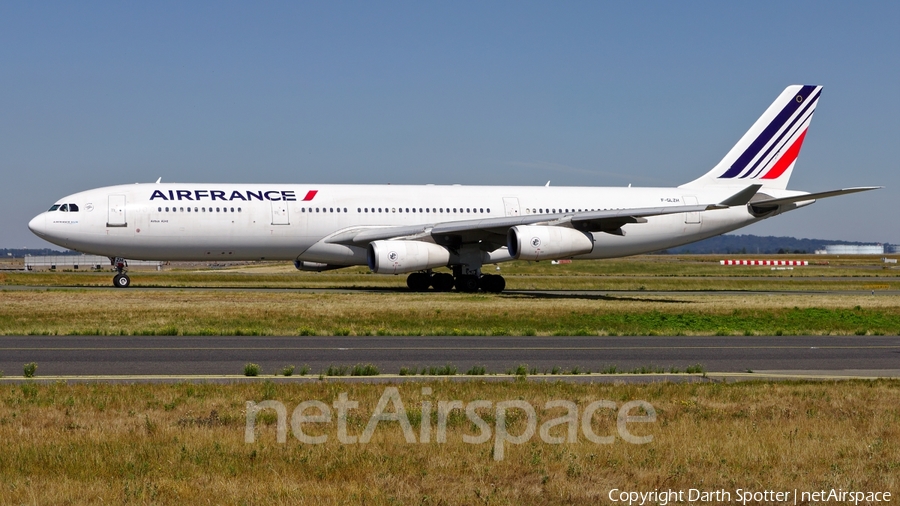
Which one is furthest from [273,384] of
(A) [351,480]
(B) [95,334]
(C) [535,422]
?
(B) [95,334]

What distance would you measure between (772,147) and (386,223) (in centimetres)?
1739

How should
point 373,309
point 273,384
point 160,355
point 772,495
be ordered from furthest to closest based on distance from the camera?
point 373,309 → point 160,355 → point 273,384 → point 772,495

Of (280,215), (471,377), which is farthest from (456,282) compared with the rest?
(471,377)

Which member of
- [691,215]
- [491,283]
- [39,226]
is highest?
[39,226]

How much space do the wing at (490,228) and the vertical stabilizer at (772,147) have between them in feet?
23.3

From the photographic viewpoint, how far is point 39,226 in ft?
120

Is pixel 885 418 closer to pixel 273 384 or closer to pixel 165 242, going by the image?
pixel 273 384

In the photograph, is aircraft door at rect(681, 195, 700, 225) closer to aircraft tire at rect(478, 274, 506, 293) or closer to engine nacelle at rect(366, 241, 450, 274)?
aircraft tire at rect(478, 274, 506, 293)

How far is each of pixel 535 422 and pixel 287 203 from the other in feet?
90.1

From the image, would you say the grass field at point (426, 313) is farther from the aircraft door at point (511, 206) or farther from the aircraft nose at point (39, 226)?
the aircraft door at point (511, 206)

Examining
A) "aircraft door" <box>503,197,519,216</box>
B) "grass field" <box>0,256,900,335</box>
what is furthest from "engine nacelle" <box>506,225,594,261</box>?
"aircraft door" <box>503,197,519,216</box>

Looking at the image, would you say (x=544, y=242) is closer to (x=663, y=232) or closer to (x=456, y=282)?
(x=456, y=282)

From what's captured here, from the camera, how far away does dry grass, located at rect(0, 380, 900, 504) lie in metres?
8.38

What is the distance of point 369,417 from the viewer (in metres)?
11.4
